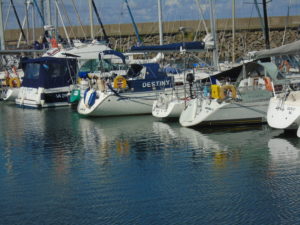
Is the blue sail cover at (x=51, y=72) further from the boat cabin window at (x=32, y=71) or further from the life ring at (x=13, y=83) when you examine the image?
the life ring at (x=13, y=83)

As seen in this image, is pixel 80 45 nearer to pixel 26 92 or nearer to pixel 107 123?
pixel 26 92

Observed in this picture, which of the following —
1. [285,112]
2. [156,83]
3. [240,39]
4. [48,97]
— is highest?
[240,39]

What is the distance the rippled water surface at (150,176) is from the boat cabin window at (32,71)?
31.9ft

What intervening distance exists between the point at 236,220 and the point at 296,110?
7131 millimetres

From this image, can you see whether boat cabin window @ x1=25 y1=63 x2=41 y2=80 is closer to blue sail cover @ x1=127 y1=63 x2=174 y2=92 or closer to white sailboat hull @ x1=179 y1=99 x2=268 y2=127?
blue sail cover @ x1=127 y1=63 x2=174 y2=92

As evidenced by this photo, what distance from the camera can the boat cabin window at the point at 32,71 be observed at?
31753mm

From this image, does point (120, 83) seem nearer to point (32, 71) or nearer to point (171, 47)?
point (171, 47)

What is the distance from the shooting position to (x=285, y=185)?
497 inches

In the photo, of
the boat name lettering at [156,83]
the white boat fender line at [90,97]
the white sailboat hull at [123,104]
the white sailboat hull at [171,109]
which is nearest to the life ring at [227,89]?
A: the white sailboat hull at [171,109]

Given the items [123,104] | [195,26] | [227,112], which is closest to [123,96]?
[123,104]

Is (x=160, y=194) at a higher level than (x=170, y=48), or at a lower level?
lower

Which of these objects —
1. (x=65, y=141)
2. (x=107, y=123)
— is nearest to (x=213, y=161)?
(x=65, y=141)

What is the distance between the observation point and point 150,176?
14062 mm

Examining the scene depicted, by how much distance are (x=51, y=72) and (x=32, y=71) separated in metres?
1.47
